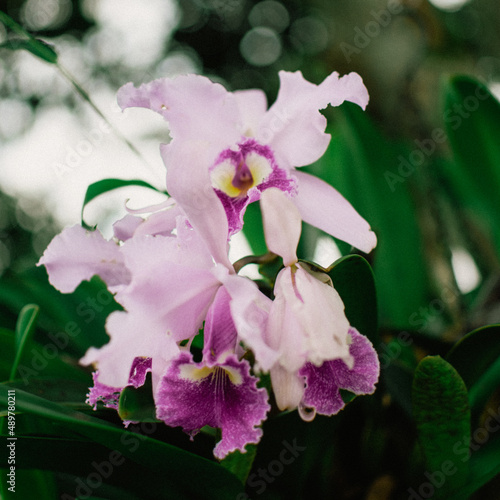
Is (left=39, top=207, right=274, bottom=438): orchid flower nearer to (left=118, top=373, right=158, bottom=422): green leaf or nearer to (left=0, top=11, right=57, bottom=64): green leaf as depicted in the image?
(left=118, top=373, right=158, bottom=422): green leaf

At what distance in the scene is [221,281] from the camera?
38 centimetres

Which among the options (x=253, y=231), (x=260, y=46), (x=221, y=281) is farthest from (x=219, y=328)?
(x=260, y=46)

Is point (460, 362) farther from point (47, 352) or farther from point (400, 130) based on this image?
point (400, 130)

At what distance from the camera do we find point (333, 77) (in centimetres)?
44

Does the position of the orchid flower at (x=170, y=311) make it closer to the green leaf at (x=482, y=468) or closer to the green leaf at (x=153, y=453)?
the green leaf at (x=153, y=453)

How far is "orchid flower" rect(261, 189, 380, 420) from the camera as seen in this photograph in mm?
346

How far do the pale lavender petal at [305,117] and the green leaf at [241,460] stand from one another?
279 millimetres

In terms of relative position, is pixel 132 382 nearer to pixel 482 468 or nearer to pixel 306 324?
pixel 306 324

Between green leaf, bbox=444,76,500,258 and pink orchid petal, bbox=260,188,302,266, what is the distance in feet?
1.74

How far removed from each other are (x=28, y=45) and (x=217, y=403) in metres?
A: 0.47

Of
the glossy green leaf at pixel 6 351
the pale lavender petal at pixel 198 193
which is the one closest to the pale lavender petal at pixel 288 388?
the pale lavender petal at pixel 198 193

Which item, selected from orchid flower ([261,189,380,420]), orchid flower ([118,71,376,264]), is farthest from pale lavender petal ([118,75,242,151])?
orchid flower ([261,189,380,420])

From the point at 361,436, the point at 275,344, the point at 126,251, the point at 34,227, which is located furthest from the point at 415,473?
the point at 34,227

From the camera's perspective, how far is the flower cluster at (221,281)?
35 centimetres
